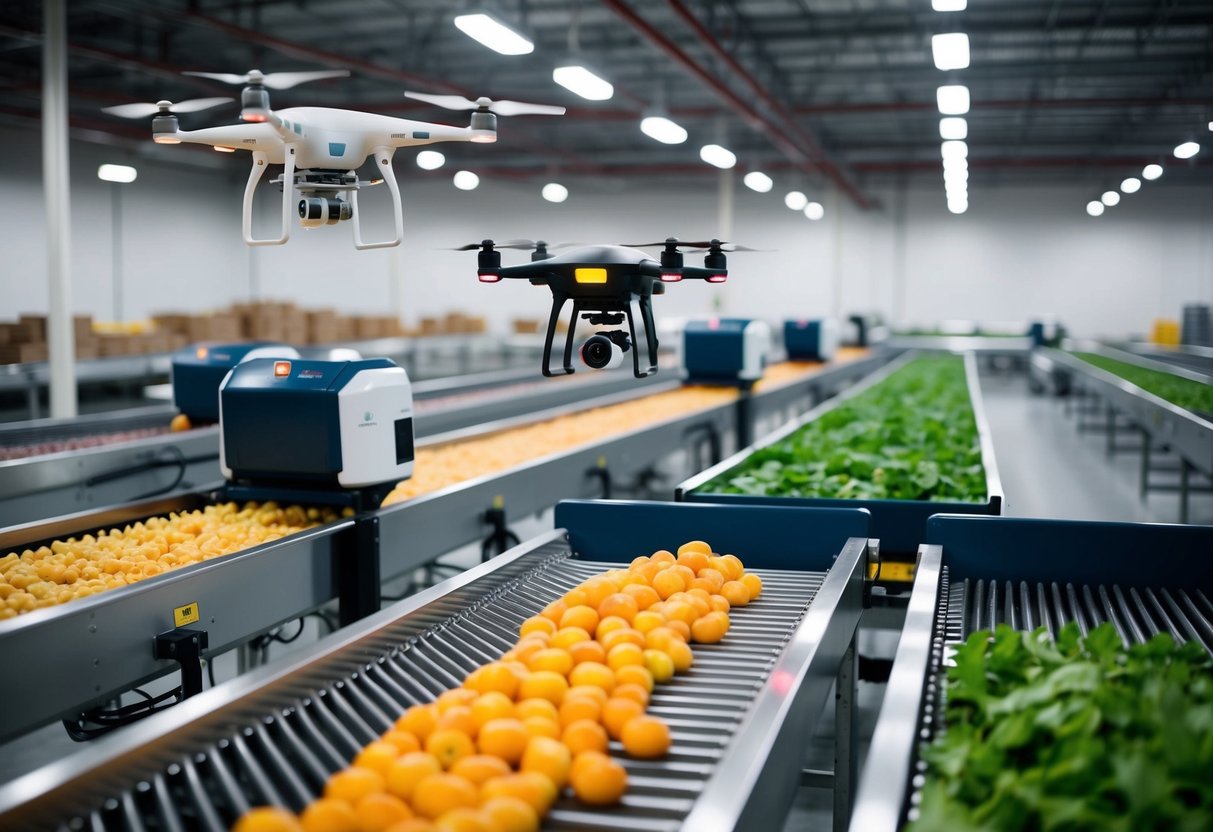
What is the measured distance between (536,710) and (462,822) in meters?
0.43

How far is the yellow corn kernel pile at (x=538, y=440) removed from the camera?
483 cm

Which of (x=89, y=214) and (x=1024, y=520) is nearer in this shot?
(x=1024, y=520)

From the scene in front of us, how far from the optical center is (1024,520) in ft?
9.61

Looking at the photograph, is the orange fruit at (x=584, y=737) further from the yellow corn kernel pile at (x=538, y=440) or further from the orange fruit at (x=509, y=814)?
the yellow corn kernel pile at (x=538, y=440)

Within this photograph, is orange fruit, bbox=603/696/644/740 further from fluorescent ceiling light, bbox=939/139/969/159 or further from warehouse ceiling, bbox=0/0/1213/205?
fluorescent ceiling light, bbox=939/139/969/159

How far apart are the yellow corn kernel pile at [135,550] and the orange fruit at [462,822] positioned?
174 centimetres

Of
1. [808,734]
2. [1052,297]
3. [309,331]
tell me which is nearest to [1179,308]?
[1052,297]

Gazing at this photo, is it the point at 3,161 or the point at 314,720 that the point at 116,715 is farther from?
the point at 3,161

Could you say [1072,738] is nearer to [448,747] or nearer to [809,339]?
[448,747]

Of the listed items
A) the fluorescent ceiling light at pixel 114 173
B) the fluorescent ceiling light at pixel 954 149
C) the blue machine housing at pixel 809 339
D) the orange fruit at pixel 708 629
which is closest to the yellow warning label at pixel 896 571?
the orange fruit at pixel 708 629

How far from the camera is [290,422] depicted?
3520mm

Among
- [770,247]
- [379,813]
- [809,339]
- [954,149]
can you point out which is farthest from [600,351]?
[770,247]

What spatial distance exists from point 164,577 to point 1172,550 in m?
2.84

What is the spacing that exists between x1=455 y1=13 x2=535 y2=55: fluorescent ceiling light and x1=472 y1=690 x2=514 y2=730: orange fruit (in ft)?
14.7
